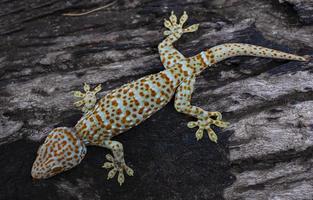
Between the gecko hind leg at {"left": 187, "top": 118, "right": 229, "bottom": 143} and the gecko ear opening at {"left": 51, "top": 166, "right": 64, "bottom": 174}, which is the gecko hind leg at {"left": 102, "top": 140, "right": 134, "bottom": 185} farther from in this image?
the gecko hind leg at {"left": 187, "top": 118, "right": 229, "bottom": 143}

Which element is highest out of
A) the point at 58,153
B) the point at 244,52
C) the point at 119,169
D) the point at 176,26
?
the point at 176,26

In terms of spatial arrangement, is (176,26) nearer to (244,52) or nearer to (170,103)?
(244,52)

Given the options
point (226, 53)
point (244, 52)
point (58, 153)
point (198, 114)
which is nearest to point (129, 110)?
point (198, 114)

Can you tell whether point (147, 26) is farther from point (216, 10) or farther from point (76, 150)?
point (76, 150)

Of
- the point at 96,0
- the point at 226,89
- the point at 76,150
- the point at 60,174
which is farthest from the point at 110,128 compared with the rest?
the point at 96,0

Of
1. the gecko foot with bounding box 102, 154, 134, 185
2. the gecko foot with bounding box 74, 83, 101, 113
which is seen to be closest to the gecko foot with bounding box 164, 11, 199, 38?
the gecko foot with bounding box 74, 83, 101, 113

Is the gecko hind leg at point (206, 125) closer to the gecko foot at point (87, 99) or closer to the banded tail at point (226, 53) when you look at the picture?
the banded tail at point (226, 53)
